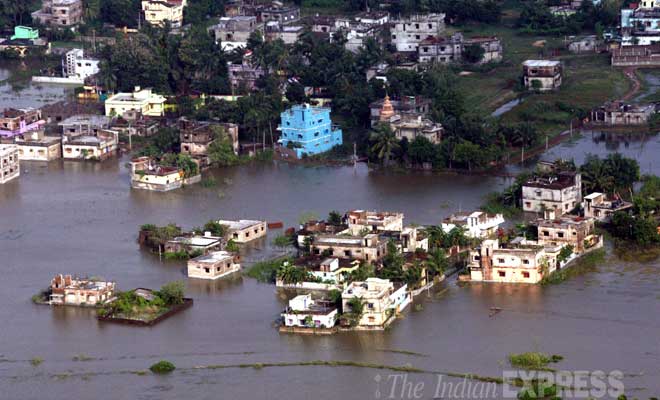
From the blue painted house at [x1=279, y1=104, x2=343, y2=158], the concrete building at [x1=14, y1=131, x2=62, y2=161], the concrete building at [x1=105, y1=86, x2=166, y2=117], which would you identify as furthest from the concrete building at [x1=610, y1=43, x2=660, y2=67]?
the concrete building at [x1=14, y1=131, x2=62, y2=161]

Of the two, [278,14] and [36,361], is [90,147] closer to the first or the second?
[36,361]

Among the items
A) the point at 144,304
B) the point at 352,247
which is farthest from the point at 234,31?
the point at 144,304

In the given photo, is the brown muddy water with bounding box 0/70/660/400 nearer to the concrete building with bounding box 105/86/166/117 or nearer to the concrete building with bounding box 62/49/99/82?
the concrete building with bounding box 105/86/166/117

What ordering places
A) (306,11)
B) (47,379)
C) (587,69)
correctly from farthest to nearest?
(306,11), (587,69), (47,379)

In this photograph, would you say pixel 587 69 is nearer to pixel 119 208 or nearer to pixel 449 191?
pixel 449 191

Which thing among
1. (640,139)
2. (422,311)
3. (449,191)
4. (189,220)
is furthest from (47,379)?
(640,139)

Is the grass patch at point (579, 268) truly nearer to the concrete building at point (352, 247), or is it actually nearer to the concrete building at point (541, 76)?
the concrete building at point (352, 247)
